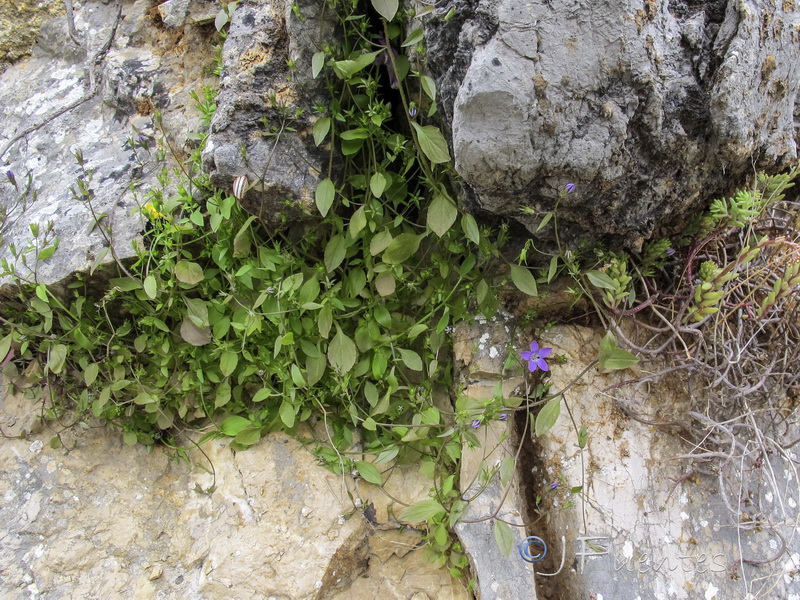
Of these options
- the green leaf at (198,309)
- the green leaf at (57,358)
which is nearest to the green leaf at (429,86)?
the green leaf at (198,309)

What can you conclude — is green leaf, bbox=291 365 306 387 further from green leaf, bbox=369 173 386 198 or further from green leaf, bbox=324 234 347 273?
green leaf, bbox=369 173 386 198

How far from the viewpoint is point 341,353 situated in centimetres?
235

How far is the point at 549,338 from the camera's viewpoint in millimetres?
2432

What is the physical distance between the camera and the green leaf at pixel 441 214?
7.06ft

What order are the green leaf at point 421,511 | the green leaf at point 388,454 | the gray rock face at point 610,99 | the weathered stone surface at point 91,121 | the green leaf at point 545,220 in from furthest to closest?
the weathered stone surface at point 91,121, the green leaf at point 388,454, the green leaf at point 421,511, the green leaf at point 545,220, the gray rock face at point 610,99

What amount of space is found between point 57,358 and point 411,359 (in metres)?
1.39

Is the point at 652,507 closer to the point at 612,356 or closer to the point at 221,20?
the point at 612,356

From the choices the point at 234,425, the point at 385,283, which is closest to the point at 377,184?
the point at 385,283

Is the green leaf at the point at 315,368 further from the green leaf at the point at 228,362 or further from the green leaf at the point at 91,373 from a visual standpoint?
the green leaf at the point at 91,373

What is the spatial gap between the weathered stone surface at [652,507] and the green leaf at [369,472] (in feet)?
1.86

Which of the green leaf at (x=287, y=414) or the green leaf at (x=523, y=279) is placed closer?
the green leaf at (x=523, y=279)

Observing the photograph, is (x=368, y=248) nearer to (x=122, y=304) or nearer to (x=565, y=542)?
(x=122, y=304)

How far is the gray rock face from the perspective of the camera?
183 cm

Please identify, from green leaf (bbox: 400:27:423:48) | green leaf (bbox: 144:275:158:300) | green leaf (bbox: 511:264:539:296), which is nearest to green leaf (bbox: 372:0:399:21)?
green leaf (bbox: 400:27:423:48)
